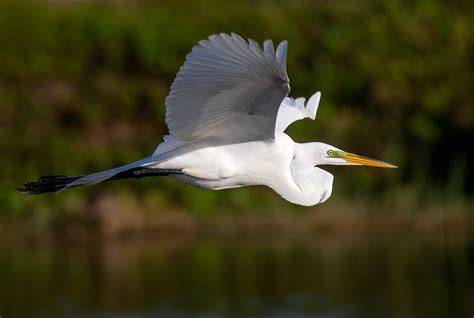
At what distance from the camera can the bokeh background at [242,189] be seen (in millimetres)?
11641

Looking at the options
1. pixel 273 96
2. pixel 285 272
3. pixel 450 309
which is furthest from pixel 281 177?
pixel 285 272

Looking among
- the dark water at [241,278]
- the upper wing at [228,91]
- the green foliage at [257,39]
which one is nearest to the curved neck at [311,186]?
the upper wing at [228,91]

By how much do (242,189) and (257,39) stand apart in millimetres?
2923

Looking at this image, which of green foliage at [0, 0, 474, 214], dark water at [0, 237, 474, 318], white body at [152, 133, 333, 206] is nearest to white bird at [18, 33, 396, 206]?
white body at [152, 133, 333, 206]

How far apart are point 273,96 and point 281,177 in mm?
716

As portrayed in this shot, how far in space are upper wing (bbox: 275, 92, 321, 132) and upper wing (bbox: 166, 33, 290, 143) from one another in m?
0.54

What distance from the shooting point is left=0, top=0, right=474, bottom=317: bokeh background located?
1164 cm

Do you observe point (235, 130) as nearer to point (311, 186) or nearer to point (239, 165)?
point (239, 165)

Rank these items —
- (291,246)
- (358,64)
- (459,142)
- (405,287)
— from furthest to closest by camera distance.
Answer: (358,64)
(459,142)
(291,246)
(405,287)

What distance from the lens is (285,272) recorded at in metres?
12.1

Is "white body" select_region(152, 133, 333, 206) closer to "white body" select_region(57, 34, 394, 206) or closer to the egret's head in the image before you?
"white body" select_region(57, 34, 394, 206)

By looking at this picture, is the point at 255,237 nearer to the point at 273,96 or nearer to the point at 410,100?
the point at 410,100

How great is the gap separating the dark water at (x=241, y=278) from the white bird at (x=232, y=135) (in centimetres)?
473

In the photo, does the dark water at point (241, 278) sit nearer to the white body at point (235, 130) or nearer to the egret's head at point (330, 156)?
the egret's head at point (330, 156)
